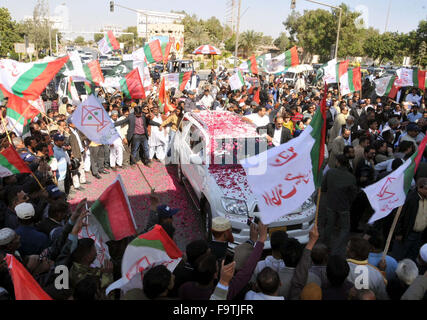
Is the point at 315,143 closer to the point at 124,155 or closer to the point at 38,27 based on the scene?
the point at 124,155

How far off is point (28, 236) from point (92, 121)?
2632 mm

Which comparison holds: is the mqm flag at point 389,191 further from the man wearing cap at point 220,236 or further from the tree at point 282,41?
the tree at point 282,41

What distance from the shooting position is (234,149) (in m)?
6.96

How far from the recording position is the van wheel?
242 inches

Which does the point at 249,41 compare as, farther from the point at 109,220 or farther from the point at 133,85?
the point at 109,220

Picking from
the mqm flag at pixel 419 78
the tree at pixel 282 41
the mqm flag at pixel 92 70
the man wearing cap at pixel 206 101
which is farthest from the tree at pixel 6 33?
the tree at pixel 282 41

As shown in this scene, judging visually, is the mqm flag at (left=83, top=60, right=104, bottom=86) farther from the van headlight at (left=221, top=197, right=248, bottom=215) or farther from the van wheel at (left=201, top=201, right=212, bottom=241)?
the van headlight at (left=221, top=197, right=248, bottom=215)

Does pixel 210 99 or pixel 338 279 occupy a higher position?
pixel 210 99

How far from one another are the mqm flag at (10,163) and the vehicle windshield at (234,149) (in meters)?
3.14

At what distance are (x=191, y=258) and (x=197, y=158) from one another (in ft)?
11.1

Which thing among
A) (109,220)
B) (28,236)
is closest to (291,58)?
(109,220)

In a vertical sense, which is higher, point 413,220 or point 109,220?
point 109,220
